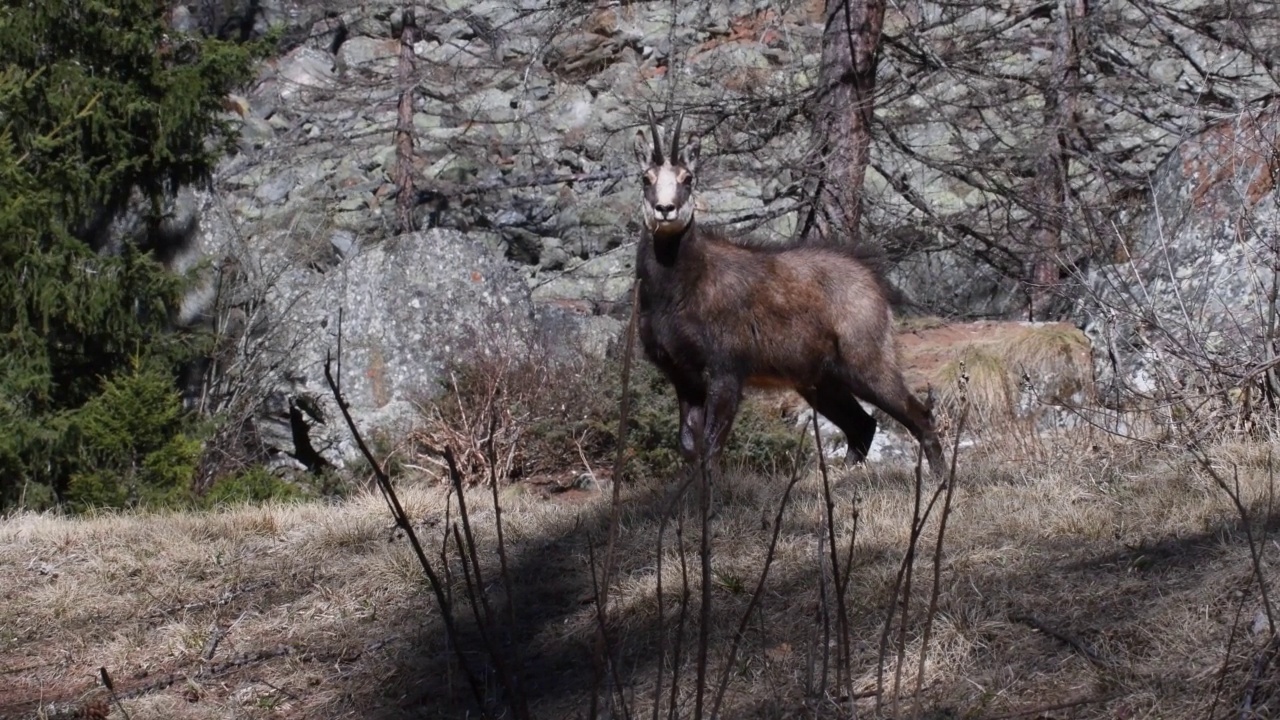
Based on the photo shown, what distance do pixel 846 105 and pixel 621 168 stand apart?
21.7 ft

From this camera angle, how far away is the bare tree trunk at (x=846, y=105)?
37.7ft

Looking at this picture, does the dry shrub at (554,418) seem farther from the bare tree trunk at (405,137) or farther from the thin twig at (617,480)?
the bare tree trunk at (405,137)

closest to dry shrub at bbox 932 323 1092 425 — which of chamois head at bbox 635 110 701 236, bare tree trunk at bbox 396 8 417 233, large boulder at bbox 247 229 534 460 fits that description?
chamois head at bbox 635 110 701 236

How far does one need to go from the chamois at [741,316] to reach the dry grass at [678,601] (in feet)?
2.79

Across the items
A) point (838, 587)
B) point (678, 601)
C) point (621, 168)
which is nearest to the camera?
point (838, 587)

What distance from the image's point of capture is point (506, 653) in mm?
5348

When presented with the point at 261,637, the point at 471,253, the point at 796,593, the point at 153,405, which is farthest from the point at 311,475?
the point at 796,593

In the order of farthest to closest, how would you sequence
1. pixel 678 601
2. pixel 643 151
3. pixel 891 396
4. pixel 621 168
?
pixel 621 168 < pixel 891 396 < pixel 643 151 < pixel 678 601

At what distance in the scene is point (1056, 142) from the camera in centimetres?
1398

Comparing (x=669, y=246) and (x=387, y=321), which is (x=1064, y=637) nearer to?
(x=669, y=246)

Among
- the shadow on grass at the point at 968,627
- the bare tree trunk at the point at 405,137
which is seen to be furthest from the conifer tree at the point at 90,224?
the bare tree trunk at the point at 405,137

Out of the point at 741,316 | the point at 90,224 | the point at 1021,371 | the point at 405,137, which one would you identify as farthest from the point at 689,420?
the point at 405,137

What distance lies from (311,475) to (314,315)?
8.14 ft

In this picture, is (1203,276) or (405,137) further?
(405,137)
